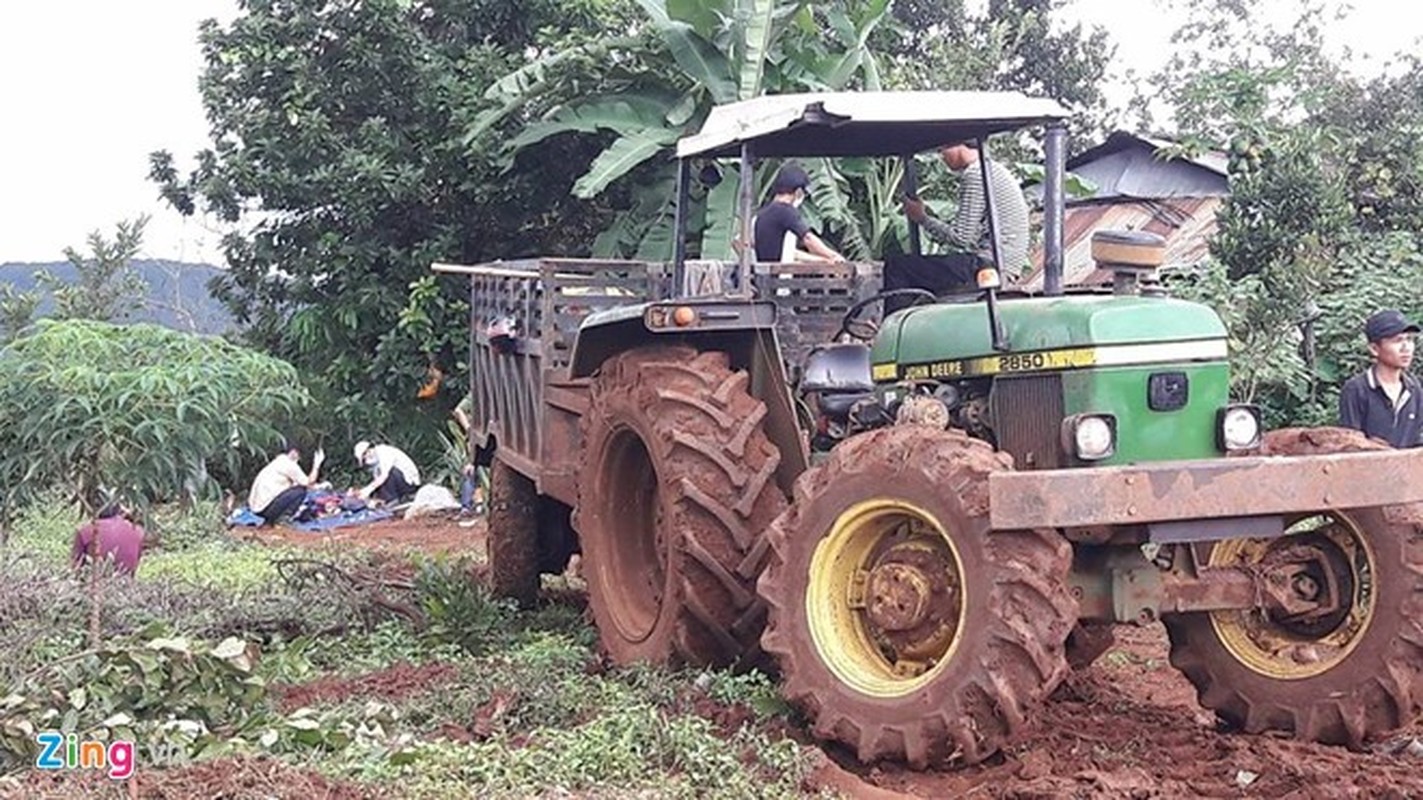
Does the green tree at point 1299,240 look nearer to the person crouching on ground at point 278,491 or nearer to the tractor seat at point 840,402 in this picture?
the tractor seat at point 840,402

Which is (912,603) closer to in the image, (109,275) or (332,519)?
(332,519)

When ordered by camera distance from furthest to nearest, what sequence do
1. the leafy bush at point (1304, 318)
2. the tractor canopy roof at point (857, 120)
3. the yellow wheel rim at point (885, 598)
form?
the leafy bush at point (1304, 318)
the tractor canopy roof at point (857, 120)
the yellow wheel rim at point (885, 598)

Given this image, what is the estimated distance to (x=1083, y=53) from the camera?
23375 millimetres

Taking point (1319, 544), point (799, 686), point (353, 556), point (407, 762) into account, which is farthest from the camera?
point (353, 556)

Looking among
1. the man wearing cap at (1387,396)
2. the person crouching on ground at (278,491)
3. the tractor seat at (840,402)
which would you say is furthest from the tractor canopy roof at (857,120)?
the person crouching on ground at (278,491)

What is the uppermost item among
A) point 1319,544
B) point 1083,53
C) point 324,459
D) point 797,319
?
point 1083,53

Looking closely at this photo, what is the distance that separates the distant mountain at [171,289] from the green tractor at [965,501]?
1343 centimetres

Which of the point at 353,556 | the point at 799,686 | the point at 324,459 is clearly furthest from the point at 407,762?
the point at 324,459

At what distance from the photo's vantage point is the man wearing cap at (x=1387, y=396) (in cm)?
752

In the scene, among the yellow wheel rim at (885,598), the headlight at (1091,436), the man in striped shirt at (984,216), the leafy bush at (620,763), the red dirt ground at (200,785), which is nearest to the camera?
the red dirt ground at (200,785)

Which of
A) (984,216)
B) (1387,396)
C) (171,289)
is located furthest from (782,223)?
(171,289)

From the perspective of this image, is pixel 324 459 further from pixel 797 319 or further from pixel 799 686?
pixel 799 686

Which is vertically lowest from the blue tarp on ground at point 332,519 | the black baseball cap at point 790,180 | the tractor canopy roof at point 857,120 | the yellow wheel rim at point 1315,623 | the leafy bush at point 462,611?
the blue tarp on ground at point 332,519

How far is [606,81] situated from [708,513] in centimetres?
885
